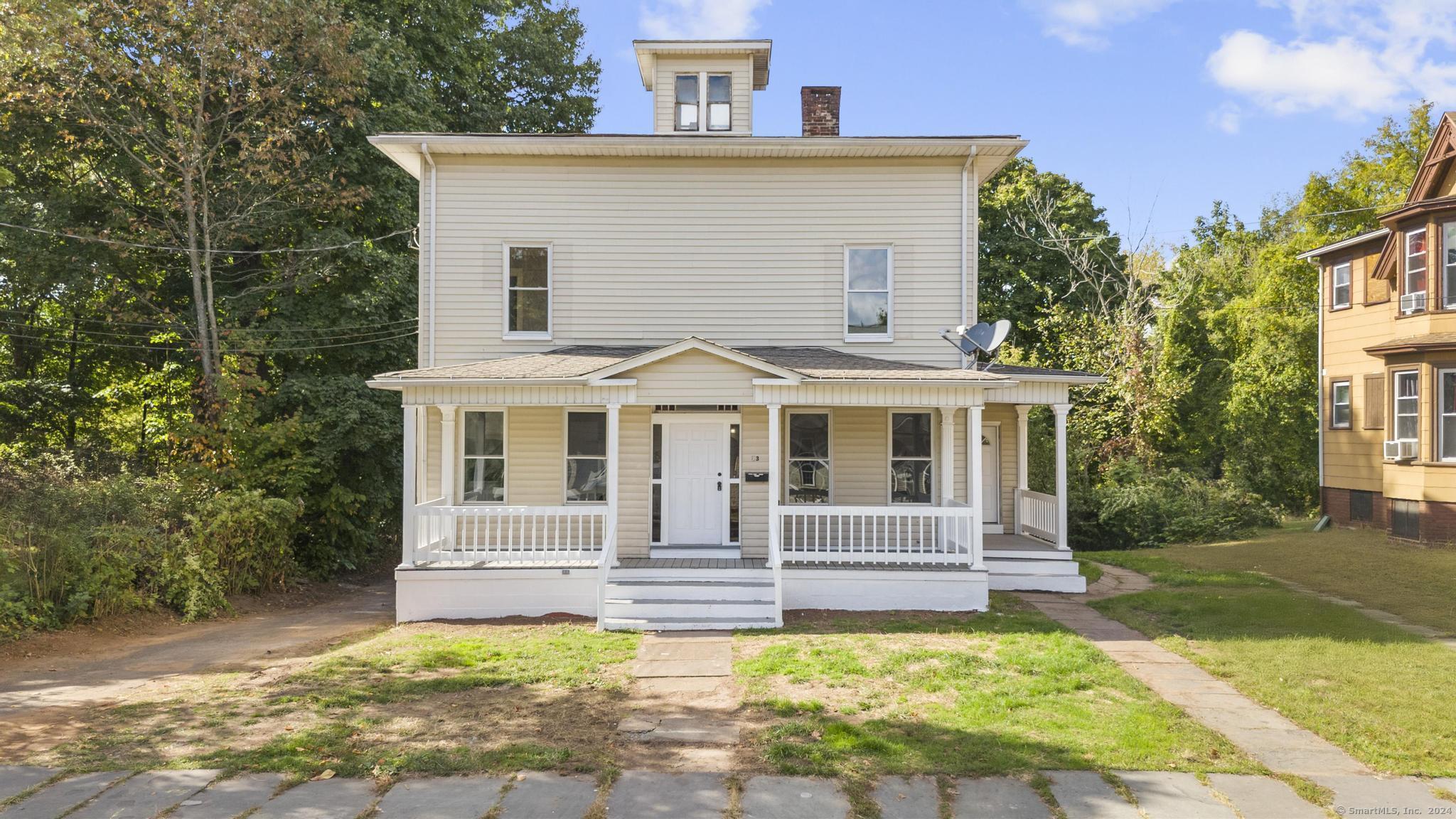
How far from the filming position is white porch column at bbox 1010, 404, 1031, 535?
15180mm

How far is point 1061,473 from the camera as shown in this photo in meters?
13.0

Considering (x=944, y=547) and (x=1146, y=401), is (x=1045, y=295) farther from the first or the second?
(x=944, y=547)

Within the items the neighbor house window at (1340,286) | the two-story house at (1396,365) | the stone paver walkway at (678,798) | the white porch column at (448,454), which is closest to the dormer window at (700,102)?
→ the white porch column at (448,454)

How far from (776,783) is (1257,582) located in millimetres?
10864

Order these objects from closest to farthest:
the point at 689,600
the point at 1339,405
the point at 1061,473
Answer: the point at 689,600 < the point at 1061,473 < the point at 1339,405

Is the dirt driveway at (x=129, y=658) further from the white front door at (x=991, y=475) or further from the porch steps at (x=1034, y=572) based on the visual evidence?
the white front door at (x=991, y=475)

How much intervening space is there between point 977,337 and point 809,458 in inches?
123

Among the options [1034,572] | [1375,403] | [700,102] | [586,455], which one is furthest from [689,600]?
[1375,403]

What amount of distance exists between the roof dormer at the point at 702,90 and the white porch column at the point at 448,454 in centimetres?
606

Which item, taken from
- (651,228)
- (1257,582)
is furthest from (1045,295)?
(651,228)

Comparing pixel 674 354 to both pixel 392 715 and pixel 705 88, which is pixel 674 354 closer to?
pixel 392 715

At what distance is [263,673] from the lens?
8.69 m

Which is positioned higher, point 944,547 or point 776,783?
point 944,547

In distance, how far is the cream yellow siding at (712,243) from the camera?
1352 centimetres
